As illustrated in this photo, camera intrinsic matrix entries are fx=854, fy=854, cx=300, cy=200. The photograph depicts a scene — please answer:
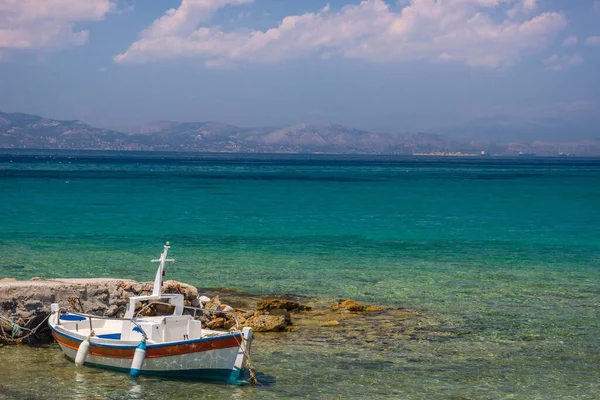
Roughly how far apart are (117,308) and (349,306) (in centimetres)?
755

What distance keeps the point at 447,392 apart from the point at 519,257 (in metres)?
25.7

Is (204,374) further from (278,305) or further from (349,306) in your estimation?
(349,306)

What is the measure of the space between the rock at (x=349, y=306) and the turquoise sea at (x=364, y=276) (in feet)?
5.58

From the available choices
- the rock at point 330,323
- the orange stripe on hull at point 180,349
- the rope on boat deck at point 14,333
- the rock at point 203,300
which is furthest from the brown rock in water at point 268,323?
the rope on boat deck at point 14,333

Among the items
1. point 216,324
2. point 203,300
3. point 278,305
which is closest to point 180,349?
point 216,324

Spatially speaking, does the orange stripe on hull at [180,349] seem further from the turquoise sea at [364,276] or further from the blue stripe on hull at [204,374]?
the turquoise sea at [364,276]

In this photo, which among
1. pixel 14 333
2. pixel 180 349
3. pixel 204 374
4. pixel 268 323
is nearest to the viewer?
pixel 180 349

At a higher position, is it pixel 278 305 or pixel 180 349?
pixel 180 349

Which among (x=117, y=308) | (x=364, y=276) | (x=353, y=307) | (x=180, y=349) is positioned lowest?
(x=364, y=276)

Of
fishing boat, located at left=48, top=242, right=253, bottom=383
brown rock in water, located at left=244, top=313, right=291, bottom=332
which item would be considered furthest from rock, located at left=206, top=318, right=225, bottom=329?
fishing boat, located at left=48, top=242, right=253, bottom=383

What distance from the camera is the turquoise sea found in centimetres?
1972

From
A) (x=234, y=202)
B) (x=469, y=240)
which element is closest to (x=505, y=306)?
(x=469, y=240)

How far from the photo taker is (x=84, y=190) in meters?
102

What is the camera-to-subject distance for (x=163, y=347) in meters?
19.5
